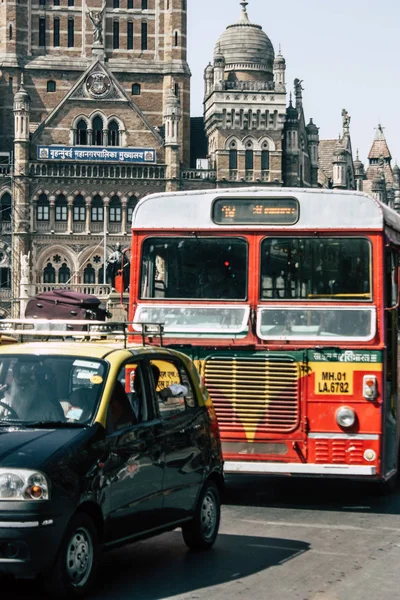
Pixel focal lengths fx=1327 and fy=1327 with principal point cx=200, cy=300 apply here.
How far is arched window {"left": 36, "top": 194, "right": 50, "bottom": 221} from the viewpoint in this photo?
71188 millimetres

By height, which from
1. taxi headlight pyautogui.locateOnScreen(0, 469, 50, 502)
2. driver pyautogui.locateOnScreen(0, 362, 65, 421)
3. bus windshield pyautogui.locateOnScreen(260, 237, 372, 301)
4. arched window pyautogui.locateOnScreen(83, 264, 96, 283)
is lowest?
taxi headlight pyautogui.locateOnScreen(0, 469, 50, 502)

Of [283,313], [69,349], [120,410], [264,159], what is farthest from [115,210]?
[120,410]

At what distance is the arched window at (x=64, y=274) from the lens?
7062 centimetres

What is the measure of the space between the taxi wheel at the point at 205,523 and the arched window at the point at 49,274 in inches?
2396

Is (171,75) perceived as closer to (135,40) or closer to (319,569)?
(135,40)

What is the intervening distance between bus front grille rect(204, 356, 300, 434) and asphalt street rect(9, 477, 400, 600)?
784 millimetres

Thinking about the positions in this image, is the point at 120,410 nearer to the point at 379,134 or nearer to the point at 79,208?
the point at 79,208

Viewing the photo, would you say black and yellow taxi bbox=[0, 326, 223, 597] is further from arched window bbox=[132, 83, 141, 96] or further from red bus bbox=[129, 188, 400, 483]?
arched window bbox=[132, 83, 141, 96]

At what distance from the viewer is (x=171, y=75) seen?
248 ft

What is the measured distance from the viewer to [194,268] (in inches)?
509

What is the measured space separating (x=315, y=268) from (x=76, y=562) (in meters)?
5.45

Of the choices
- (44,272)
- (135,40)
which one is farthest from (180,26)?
(44,272)

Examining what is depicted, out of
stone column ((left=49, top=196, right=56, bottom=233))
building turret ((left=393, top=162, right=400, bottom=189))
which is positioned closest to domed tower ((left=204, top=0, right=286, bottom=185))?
stone column ((left=49, top=196, right=56, bottom=233))

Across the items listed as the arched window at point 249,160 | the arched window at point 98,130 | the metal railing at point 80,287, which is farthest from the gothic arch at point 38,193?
the arched window at point 249,160
